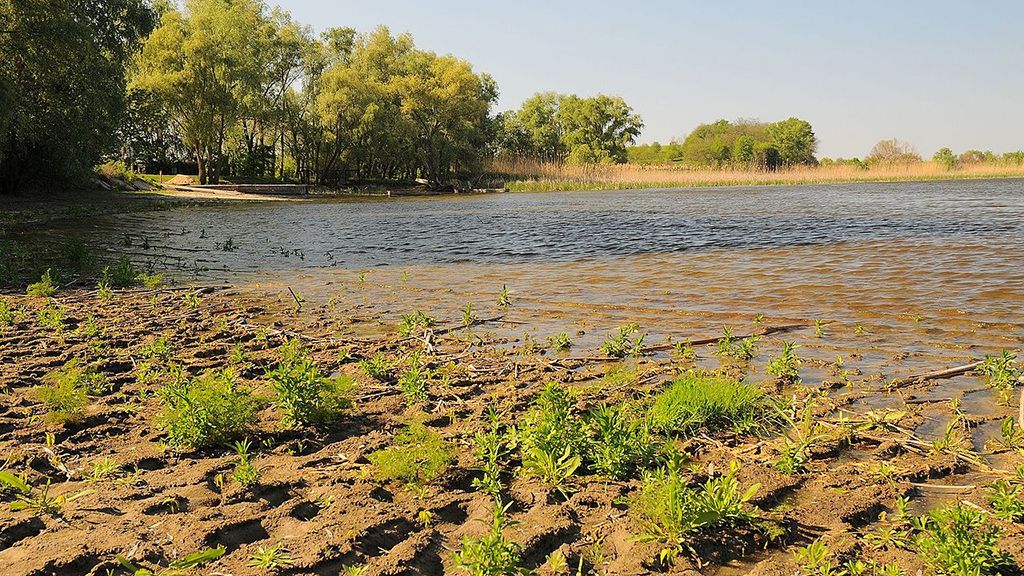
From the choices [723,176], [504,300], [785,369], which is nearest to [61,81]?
[504,300]

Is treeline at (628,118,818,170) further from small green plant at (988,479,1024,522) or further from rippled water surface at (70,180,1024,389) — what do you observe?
small green plant at (988,479,1024,522)

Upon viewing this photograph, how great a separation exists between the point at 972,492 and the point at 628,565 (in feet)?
6.84

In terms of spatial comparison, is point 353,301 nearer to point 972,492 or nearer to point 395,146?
point 972,492

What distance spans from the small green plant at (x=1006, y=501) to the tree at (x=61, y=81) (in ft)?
77.3

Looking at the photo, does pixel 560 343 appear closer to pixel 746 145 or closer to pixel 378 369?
pixel 378 369

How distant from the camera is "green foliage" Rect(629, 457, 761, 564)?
3.29 metres

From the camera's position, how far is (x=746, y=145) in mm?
117125

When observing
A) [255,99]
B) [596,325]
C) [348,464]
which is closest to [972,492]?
[348,464]

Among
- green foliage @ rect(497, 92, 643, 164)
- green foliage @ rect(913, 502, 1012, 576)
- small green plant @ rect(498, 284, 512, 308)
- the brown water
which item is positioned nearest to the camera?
green foliage @ rect(913, 502, 1012, 576)

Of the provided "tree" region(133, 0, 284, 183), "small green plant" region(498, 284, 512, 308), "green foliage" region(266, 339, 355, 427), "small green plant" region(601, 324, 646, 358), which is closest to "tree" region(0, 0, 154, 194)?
"tree" region(133, 0, 284, 183)

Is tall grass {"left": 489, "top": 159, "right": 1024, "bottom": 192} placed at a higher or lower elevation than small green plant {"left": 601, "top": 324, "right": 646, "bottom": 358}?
higher

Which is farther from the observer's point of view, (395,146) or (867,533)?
(395,146)

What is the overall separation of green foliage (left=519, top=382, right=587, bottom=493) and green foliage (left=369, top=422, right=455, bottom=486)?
1.60 ft

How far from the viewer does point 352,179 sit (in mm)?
69438
